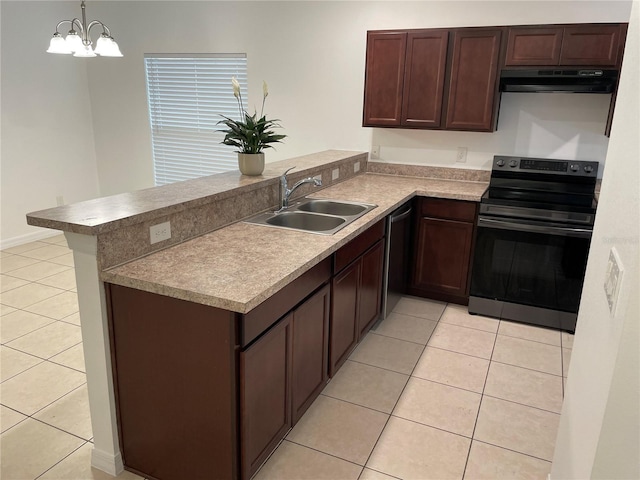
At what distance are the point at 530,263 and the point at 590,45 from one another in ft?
4.90

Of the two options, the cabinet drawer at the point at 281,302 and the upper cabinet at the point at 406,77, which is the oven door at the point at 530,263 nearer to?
the upper cabinet at the point at 406,77

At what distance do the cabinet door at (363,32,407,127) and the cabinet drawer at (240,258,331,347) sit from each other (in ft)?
6.42

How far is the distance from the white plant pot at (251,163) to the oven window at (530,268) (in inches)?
65.4

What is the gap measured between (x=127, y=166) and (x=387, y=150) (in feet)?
10.1

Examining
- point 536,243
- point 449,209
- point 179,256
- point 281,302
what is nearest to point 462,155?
point 449,209

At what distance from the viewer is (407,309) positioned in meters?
3.83

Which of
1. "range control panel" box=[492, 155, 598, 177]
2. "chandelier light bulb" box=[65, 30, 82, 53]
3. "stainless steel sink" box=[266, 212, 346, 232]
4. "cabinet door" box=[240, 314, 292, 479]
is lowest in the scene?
"cabinet door" box=[240, 314, 292, 479]

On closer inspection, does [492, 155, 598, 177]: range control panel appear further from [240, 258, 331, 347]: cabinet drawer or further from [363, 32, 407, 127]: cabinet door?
[240, 258, 331, 347]: cabinet drawer

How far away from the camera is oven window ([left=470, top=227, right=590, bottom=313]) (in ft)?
11.0

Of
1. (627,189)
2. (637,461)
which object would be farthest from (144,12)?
(637,461)

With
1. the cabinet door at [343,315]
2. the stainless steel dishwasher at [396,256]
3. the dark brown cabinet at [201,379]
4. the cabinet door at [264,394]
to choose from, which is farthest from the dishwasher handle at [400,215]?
the cabinet door at [264,394]

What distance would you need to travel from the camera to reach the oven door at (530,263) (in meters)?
3.33

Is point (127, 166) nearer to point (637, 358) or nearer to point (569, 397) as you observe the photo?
point (569, 397)

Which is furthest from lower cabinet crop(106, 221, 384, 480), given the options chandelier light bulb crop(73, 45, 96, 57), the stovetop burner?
chandelier light bulb crop(73, 45, 96, 57)
